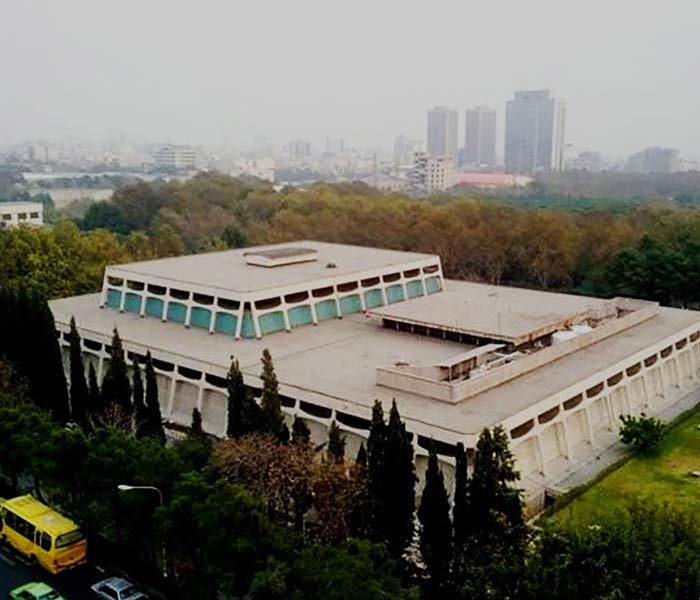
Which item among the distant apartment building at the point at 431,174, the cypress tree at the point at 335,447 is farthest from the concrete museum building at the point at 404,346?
the distant apartment building at the point at 431,174

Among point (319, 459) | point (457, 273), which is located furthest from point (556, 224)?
point (319, 459)

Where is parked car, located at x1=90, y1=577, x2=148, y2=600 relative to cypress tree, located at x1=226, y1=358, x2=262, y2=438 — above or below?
below

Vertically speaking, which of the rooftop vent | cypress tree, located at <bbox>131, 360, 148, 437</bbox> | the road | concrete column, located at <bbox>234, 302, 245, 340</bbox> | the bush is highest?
the rooftop vent

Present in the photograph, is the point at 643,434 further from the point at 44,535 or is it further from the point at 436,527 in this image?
the point at 44,535

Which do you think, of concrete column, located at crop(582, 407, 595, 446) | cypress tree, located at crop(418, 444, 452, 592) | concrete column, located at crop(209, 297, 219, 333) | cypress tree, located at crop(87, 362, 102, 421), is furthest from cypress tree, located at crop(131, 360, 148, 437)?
concrete column, located at crop(582, 407, 595, 446)

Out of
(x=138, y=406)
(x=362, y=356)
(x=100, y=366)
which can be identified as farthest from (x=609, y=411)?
(x=100, y=366)

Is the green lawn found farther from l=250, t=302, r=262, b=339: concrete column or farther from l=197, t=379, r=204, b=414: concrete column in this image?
l=250, t=302, r=262, b=339: concrete column

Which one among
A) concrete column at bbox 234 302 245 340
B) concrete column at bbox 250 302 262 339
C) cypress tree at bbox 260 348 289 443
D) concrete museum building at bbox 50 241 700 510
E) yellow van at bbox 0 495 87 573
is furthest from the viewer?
concrete column at bbox 250 302 262 339
